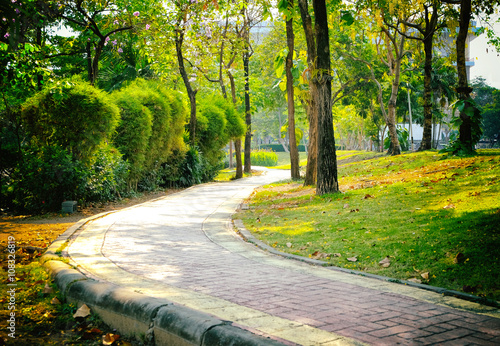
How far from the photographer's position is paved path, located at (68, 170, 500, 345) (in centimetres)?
360

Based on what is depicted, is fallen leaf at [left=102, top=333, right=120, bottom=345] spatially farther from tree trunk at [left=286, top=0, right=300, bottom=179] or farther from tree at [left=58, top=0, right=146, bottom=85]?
A: tree trunk at [left=286, top=0, right=300, bottom=179]

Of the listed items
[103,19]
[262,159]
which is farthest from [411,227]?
[262,159]

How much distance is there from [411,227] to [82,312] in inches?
209

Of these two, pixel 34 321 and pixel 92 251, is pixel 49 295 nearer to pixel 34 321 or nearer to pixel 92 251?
pixel 34 321

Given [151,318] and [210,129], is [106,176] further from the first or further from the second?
[210,129]

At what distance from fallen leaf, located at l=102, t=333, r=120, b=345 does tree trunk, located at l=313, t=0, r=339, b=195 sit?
960 cm

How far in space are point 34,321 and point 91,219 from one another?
6529mm

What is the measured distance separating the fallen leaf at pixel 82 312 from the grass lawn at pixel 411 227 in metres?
3.64

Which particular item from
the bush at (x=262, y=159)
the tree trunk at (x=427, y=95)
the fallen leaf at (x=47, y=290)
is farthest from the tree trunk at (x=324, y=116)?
the bush at (x=262, y=159)

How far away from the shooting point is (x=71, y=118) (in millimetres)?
11562

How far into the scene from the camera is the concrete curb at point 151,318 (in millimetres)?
3004

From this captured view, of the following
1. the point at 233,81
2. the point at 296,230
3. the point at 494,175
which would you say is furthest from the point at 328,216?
the point at 233,81

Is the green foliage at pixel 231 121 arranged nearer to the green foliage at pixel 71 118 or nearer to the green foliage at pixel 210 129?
the green foliage at pixel 210 129

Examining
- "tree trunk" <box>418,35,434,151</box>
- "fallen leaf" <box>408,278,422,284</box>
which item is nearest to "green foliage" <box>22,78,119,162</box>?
"fallen leaf" <box>408,278,422,284</box>
